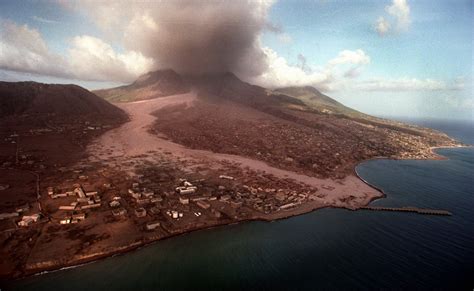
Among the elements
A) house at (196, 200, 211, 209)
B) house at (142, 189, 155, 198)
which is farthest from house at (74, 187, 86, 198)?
house at (196, 200, 211, 209)

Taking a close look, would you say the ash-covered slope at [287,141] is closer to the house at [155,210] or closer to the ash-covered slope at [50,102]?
the ash-covered slope at [50,102]

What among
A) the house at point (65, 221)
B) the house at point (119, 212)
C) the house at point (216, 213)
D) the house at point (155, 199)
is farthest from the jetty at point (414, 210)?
the house at point (65, 221)

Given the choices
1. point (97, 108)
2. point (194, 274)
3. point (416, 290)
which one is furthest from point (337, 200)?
point (97, 108)

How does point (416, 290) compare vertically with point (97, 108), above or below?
below

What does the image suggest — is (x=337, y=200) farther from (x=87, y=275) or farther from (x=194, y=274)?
(x=87, y=275)

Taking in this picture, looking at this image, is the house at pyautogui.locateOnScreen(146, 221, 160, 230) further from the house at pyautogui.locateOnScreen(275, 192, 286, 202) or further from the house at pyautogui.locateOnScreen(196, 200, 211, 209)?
the house at pyautogui.locateOnScreen(275, 192, 286, 202)
